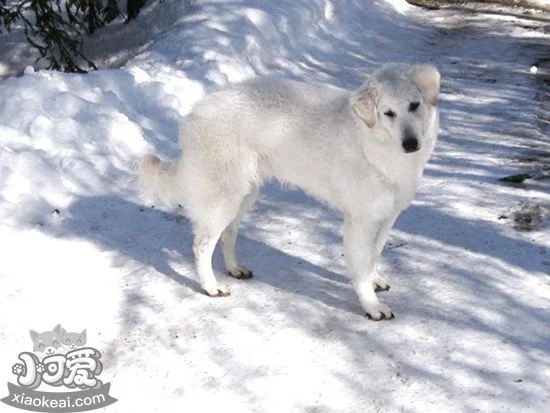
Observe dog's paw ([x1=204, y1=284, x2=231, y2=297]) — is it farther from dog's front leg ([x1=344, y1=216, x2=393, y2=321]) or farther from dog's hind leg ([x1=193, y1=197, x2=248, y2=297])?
dog's front leg ([x1=344, y1=216, x2=393, y2=321])

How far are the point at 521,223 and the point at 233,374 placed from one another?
2.87 metres

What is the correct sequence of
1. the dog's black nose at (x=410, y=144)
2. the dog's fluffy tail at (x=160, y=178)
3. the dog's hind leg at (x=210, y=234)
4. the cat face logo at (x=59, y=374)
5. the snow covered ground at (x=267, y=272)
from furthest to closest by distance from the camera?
the dog's fluffy tail at (x=160, y=178)
the dog's hind leg at (x=210, y=234)
the dog's black nose at (x=410, y=144)
the snow covered ground at (x=267, y=272)
the cat face logo at (x=59, y=374)

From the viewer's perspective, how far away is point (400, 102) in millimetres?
4109

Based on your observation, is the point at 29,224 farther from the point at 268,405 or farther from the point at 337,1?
the point at 337,1

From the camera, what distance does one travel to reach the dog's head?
4.12m

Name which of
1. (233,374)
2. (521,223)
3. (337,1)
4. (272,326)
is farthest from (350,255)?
(337,1)

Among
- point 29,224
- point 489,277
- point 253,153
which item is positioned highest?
point 253,153

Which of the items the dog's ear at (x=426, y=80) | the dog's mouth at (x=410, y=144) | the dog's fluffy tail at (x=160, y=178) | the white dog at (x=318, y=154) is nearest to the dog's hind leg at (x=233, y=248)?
the white dog at (x=318, y=154)

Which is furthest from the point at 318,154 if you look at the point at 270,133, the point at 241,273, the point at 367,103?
the point at 241,273

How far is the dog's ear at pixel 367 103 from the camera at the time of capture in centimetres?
416

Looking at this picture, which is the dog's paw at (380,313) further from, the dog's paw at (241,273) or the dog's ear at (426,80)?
the dog's ear at (426,80)

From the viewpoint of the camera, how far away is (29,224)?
18.6 ft

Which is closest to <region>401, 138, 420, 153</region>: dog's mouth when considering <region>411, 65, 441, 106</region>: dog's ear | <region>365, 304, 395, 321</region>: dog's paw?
<region>411, 65, 441, 106</region>: dog's ear

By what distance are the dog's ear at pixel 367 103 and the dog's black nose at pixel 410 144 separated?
226 millimetres
